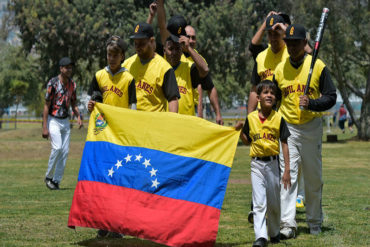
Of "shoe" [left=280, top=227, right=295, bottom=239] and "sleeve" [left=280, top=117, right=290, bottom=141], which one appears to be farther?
"shoe" [left=280, top=227, right=295, bottom=239]

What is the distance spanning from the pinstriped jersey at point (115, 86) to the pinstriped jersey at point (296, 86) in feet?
5.75

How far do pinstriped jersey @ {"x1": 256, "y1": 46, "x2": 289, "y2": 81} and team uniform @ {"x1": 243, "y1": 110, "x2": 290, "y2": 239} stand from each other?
4.01ft

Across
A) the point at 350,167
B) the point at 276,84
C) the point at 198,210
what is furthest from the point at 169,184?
the point at 350,167

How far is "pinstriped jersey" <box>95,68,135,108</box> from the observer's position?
7723 mm

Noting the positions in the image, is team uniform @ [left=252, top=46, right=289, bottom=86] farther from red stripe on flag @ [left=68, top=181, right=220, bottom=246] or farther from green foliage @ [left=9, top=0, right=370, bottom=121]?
green foliage @ [left=9, top=0, right=370, bottom=121]

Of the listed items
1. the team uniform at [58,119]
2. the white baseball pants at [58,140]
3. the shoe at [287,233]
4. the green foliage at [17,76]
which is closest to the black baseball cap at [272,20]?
the shoe at [287,233]

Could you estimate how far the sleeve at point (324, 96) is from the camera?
299 inches

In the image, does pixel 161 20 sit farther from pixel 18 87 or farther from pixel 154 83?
pixel 18 87

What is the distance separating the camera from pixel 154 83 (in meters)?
7.70

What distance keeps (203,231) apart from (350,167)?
14.5 metres

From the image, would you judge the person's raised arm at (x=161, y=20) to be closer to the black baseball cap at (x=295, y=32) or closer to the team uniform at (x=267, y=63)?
the team uniform at (x=267, y=63)

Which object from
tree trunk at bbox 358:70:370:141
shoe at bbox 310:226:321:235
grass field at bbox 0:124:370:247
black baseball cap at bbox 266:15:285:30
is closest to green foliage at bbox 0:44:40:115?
tree trunk at bbox 358:70:370:141

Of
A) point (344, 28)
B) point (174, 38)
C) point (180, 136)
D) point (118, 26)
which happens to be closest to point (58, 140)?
point (174, 38)

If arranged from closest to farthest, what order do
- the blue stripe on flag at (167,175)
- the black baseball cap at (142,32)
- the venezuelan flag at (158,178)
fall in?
the venezuelan flag at (158,178) < the blue stripe on flag at (167,175) < the black baseball cap at (142,32)
